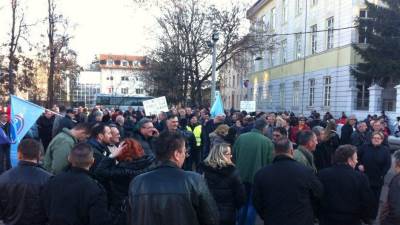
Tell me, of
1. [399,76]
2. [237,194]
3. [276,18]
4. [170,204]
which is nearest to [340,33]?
[399,76]

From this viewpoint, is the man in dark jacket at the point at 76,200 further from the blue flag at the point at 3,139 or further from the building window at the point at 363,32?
the building window at the point at 363,32

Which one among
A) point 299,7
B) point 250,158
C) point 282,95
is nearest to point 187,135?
point 250,158

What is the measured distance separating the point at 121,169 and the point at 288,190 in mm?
1699

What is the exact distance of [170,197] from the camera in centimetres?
349

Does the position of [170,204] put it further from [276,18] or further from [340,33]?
[276,18]

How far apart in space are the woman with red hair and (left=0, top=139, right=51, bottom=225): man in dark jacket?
1.99ft

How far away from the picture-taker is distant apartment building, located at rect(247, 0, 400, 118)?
100 ft

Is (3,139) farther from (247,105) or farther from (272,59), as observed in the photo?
(272,59)

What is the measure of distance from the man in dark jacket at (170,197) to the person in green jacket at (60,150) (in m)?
2.20

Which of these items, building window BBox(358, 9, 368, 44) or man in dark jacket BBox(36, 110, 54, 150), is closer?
man in dark jacket BBox(36, 110, 54, 150)

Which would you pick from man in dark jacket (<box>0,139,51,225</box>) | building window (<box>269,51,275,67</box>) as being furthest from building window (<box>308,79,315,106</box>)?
Result: man in dark jacket (<box>0,139,51,225</box>)

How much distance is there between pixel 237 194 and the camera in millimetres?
5629

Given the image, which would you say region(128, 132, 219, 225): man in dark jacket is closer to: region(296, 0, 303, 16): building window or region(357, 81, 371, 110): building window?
region(357, 81, 371, 110): building window

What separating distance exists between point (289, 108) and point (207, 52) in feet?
46.3
